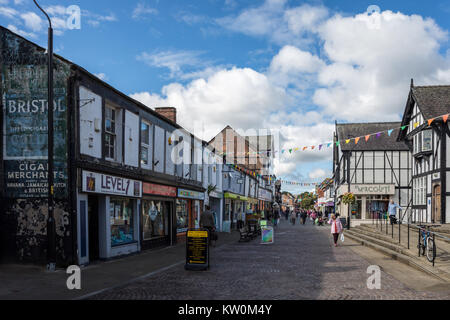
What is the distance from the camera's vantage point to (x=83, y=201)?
12633 millimetres

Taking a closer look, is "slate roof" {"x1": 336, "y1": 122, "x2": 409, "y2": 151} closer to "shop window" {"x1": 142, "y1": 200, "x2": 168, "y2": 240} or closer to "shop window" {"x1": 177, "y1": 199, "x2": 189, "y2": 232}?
"shop window" {"x1": 177, "y1": 199, "x2": 189, "y2": 232}

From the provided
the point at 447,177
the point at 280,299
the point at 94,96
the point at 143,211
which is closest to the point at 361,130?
the point at 447,177

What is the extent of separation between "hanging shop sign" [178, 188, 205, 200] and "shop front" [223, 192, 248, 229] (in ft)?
23.2

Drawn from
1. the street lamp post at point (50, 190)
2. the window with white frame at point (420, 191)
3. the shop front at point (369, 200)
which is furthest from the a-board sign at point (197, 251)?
the shop front at point (369, 200)

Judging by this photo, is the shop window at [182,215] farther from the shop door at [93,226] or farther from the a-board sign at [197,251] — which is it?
the a-board sign at [197,251]

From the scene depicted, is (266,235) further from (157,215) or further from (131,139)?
(131,139)

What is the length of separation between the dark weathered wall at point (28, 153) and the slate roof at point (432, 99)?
2234 cm

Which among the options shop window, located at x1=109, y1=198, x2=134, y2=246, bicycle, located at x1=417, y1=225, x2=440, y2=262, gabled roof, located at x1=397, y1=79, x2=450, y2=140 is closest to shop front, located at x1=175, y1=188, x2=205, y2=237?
shop window, located at x1=109, y1=198, x2=134, y2=246

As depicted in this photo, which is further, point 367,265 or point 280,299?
point 367,265

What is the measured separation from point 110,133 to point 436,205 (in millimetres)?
20783

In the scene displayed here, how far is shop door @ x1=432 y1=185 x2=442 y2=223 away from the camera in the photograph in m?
26.0

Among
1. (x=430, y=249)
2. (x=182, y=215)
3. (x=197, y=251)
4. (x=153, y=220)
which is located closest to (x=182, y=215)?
(x=182, y=215)
